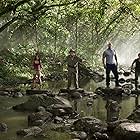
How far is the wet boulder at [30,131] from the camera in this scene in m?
10.5

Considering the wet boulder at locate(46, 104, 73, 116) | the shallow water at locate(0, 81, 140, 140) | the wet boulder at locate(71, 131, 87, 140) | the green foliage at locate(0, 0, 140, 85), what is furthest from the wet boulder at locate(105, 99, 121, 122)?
the green foliage at locate(0, 0, 140, 85)

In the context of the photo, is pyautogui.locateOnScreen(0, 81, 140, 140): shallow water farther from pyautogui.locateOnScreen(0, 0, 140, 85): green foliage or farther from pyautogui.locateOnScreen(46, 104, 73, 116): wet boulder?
pyautogui.locateOnScreen(0, 0, 140, 85): green foliage

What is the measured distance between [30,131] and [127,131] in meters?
2.68

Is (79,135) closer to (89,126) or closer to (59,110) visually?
(89,126)

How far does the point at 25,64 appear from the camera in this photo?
1087 inches

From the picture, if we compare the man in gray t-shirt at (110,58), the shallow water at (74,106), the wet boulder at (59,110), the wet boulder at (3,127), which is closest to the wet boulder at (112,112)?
the shallow water at (74,106)

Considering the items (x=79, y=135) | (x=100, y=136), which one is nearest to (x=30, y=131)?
(x=79, y=135)

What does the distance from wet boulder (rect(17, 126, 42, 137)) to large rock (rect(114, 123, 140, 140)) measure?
Result: 2183mm

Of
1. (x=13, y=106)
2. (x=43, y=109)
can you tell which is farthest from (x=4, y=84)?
(x=43, y=109)

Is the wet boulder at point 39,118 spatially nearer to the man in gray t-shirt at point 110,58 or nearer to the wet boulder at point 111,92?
the wet boulder at point 111,92

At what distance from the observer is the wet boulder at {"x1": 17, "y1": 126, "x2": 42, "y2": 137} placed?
10480 mm

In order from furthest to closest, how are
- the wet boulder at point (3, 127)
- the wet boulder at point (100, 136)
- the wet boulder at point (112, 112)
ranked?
the wet boulder at point (112, 112) < the wet boulder at point (3, 127) < the wet boulder at point (100, 136)

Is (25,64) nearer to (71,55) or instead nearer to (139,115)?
(71,55)

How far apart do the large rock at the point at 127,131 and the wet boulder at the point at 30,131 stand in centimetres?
218
